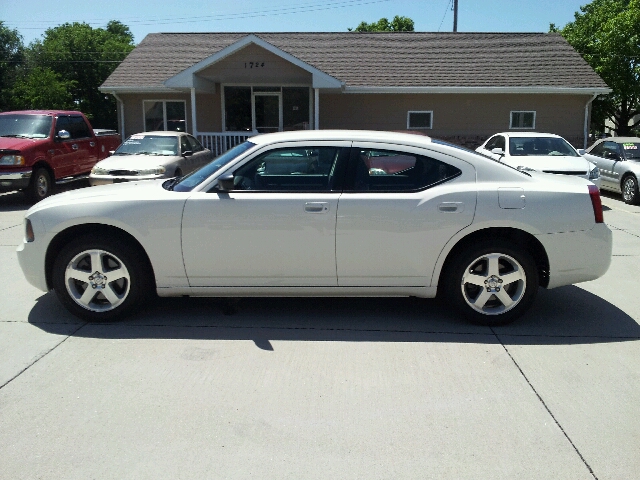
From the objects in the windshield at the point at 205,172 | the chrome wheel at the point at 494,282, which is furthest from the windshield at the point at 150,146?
the chrome wheel at the point at 494,282

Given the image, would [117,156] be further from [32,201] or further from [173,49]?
[173,49]

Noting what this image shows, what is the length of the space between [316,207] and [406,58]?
62.2 ft

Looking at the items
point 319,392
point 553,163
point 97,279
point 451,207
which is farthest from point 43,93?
point 319,392

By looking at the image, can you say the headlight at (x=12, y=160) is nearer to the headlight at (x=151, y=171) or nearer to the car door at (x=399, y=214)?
the headlight at (x=151, y=171)

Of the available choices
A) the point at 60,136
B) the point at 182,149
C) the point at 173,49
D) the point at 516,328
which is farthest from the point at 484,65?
the point at 516,328

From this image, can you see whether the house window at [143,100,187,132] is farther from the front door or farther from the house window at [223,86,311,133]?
the front door

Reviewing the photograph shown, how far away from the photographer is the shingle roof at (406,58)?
68.9 ft

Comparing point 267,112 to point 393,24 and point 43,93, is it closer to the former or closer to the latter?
point 43,93

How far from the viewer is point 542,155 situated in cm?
1302

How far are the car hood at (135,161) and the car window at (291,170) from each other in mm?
7258

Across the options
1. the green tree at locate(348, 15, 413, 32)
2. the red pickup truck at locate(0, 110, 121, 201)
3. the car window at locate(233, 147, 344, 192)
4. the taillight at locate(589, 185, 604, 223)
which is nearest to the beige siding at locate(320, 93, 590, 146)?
the red pickup truck at locate(0, 110, 121, 201)

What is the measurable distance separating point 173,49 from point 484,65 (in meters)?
11.4

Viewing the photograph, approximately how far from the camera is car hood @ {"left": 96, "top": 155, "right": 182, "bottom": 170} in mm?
11984

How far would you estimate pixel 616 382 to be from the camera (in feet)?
13.9
